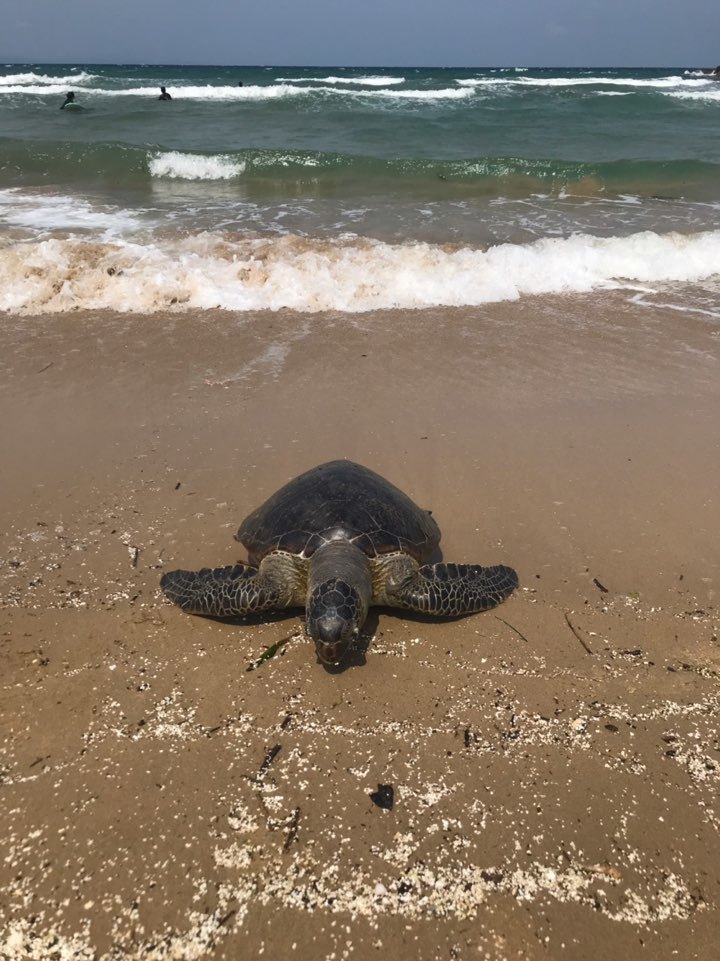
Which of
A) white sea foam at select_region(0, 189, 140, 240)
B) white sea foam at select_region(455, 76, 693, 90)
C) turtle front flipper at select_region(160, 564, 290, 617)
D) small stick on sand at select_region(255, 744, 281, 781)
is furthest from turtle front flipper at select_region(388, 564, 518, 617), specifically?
white sea foam at select_region(455, 76, 693, 90)

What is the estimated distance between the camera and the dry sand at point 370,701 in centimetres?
189

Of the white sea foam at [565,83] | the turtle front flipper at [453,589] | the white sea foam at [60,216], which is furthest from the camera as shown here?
the white sea foam at [565,83]

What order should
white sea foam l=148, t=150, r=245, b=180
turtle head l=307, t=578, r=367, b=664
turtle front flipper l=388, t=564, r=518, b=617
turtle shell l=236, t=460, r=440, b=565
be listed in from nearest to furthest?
1. turtle head l=307, t=578, r=367, b=664
2. turtle front flipper l=388, t=564, r=518, b=617
3. turtle shell l=236, t=460, r=440, b=565
4. white sea foam l=148, t=150, r=245, b=180

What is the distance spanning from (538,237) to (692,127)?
19712mm

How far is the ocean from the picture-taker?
7.17m

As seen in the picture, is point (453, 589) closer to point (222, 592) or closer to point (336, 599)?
point (336, 599)

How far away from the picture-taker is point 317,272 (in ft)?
24.0

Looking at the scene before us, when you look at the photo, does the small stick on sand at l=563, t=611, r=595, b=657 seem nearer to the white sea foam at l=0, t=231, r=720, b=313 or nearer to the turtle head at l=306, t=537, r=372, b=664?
the turtle head at l=306, t=537, r=372, b=664

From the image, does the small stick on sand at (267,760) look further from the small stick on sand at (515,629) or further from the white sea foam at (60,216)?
the white sea foam at (60,216)

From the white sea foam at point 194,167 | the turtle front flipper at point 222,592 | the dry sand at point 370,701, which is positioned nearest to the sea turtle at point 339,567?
the turtle front flipper at point 222,592

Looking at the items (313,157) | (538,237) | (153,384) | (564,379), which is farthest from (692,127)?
(153,384)

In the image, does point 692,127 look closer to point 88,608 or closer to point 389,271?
point 389,271

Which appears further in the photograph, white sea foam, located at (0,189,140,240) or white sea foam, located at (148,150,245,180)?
white sea foam, located at (148,150,245,180)

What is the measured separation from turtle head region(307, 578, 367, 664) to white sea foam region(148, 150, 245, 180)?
15.0 meters
